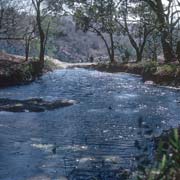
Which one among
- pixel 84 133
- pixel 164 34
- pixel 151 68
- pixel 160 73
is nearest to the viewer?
pixel 84 133

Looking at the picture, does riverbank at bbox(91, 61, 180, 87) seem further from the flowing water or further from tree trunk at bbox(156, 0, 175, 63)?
the flowing water

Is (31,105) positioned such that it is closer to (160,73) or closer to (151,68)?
(160,73)

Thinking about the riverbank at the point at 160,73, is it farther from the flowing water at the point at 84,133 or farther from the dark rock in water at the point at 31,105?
the dark rock in water at the point at 31,105

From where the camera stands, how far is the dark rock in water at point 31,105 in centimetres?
2023

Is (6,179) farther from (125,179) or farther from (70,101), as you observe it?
(70,101)

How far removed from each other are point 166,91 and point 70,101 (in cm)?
669

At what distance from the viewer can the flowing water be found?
10.4m

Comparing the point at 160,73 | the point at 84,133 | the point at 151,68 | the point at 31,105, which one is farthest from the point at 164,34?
the point at 151,68

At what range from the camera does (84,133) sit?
14883mm

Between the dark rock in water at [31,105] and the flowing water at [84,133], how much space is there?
69 cm

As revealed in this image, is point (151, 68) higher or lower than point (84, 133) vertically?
higher

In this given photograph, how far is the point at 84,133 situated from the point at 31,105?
22.6 feet

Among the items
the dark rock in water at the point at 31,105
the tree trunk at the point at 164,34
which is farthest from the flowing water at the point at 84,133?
the tree trunk at the point at 164,34

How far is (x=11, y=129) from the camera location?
15578 mm
